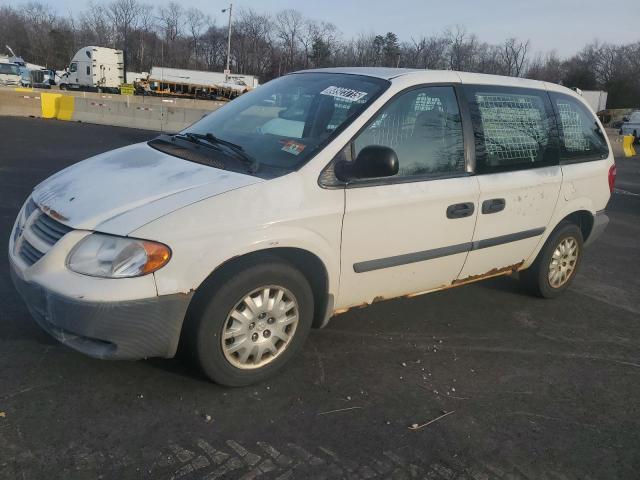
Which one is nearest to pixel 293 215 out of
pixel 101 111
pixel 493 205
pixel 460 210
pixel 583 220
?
pixel 460 210

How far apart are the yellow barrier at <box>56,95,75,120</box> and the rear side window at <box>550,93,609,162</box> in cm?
2146

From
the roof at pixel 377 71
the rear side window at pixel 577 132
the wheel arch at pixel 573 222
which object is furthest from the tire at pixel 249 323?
the rear side window at pixel 577 132

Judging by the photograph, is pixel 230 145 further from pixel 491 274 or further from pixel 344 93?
pixel 491 274

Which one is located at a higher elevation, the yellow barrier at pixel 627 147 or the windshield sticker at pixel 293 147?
the windshield sticker at pixel 293 147

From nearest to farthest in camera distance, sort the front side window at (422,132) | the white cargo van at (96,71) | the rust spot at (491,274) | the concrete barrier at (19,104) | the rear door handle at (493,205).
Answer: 1. the front side window at (422,132)
2. the rear door handle at (493,205)
3. the rust spot at (491,274)
4. the concrete barrier at (19,104)
5. the white cargo van at (96,71)

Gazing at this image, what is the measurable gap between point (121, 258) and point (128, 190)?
464mm

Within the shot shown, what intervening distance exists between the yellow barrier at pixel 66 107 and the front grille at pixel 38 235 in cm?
2132

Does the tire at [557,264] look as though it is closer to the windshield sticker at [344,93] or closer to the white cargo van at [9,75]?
the windshield sticker at [344,93]

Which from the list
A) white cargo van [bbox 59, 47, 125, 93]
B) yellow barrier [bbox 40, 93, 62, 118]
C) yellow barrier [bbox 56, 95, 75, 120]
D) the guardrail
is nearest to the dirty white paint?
the guardrail

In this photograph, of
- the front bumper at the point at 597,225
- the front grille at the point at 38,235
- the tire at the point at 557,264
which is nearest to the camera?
the front grille at the point at 38,235

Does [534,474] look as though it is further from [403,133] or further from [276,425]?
[403,133]

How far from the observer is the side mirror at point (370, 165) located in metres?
3.17

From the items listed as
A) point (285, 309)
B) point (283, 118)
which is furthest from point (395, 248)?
point (283, 118)

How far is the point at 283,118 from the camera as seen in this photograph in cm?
376
